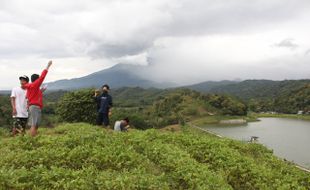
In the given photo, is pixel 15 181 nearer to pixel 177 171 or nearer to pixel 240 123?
pixel 177 171

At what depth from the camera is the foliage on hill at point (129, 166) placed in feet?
22.3

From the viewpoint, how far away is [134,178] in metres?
6.95

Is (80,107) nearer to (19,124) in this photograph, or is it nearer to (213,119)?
(19,124)

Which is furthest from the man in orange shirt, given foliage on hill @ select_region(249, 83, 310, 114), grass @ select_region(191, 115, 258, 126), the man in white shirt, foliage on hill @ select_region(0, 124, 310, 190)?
foliage on hill @ select_region(249, 83, 310, 114)

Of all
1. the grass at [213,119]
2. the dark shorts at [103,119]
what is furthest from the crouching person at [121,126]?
the grass at [213,119]

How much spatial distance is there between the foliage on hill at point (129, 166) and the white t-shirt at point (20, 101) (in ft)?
6.03

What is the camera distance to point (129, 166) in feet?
27.7

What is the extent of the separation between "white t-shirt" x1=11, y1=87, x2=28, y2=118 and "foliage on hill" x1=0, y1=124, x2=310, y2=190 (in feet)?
6.03

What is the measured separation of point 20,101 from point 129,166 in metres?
5.77

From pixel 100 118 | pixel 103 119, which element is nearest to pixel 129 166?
pixel 103 119

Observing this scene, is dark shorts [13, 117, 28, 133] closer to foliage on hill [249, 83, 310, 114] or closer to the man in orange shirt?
the man in orange shirt

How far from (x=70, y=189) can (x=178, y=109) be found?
12479 cm

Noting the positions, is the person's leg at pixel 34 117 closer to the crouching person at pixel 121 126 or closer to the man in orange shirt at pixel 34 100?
the man in orange shirt at pixel 34 100

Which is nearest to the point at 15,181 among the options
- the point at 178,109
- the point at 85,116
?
the point at 85,116
